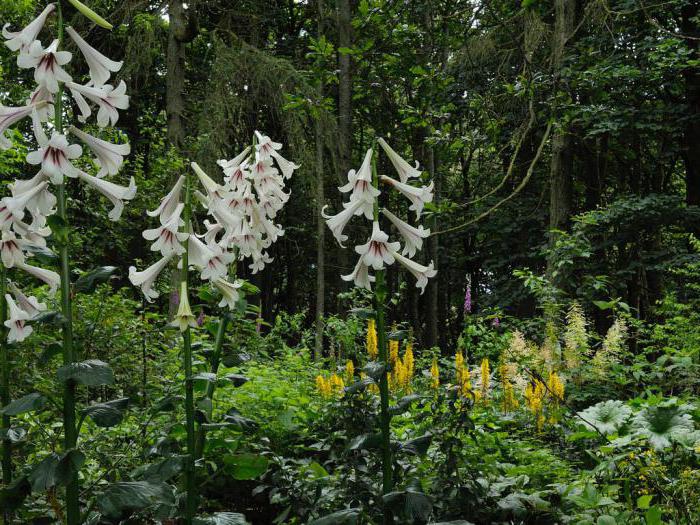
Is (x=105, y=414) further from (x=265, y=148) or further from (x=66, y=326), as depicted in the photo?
(x=265, y=148)

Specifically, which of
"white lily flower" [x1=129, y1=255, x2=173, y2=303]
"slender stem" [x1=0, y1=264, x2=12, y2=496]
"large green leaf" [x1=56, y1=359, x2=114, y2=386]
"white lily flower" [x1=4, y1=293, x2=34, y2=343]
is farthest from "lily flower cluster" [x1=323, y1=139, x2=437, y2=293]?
"slender stem" [x1=0, y1=264, x2=12, y2=496]

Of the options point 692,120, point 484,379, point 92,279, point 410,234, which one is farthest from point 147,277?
point 692,120

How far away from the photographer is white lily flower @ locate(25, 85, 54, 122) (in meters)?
2.14

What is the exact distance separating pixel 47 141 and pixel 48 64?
24 centimetres

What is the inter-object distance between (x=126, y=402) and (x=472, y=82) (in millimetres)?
9623

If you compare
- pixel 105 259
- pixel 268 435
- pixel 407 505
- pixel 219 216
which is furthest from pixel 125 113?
pixel 407 505

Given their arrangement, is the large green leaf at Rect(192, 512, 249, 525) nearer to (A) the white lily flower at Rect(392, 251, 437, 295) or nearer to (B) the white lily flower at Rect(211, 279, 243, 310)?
(B) the white lily flower at Rect(211, 279, 243, 310)

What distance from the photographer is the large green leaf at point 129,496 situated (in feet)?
6.52

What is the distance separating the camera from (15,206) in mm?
2080

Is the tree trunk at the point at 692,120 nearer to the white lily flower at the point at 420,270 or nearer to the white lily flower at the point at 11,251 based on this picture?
the white lily flower at the point at 420,270

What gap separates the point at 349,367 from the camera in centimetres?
476

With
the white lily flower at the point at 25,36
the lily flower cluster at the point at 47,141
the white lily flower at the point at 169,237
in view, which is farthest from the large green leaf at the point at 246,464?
the white lily flower at the point at 25,36

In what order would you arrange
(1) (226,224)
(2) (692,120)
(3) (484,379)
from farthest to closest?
(2) (692,120), (3) (484,379), (1) (226,224)

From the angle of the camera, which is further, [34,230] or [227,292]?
[227,292]
